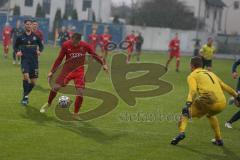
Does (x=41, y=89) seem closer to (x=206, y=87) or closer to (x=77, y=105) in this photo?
(x=77, y=105)

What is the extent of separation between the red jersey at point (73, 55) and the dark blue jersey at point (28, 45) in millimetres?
1803

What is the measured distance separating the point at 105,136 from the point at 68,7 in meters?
67.7

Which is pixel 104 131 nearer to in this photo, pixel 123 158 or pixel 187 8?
pixel 123 158

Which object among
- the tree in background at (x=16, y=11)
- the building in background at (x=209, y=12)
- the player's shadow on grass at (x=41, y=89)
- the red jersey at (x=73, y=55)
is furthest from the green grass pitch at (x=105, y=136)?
the building in background at (x=209, y=12)

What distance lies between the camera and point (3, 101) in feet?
46.0

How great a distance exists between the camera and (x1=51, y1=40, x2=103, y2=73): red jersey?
474 inches

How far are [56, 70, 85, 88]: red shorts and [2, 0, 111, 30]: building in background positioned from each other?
61.2 metres

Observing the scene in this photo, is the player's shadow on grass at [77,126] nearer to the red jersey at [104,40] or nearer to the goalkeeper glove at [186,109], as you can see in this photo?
the goalkeeper glove at [186,109]

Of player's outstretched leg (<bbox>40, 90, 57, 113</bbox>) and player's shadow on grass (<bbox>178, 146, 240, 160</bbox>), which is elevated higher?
player's outstretched leg (<bbox>40, 90, 57, 113</bbox>)

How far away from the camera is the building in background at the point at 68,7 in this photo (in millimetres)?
74938

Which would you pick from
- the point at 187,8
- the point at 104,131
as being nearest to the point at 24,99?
the point at 104,131

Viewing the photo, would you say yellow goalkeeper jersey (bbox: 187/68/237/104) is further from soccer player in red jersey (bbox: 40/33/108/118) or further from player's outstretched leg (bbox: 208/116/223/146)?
soccer player in red jersey (bbox: 40/33/108/118)

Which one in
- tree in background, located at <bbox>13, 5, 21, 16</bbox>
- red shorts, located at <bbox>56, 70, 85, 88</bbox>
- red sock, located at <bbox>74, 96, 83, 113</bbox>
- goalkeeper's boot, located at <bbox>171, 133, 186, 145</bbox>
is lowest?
goalkeeper's boot, located at <bbox>171, 133, 186, 145</bbox>

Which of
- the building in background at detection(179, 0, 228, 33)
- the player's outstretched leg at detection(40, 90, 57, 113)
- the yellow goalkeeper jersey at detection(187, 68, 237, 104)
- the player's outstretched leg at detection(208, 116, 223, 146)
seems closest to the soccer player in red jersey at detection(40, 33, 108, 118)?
the player's outstretched leg at detection(40, 90, 57, 113)
